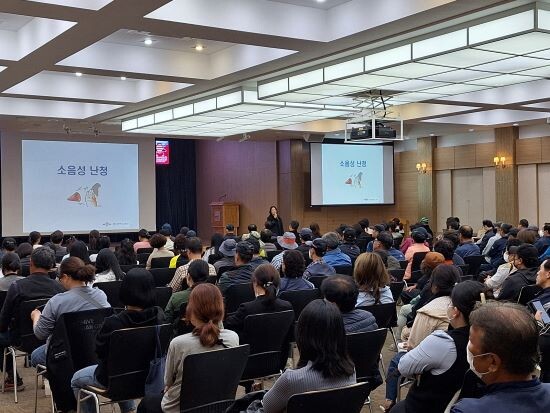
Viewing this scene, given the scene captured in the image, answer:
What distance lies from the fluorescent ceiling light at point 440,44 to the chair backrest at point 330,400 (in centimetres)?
497

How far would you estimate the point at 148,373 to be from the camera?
3.60 meters

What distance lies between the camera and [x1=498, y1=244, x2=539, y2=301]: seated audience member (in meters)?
5.22

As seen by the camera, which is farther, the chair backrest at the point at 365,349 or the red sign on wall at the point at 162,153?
the red sign on wall at the point at 162,153

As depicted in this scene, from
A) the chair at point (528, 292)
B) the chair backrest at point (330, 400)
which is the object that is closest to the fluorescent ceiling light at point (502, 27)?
the chair at point (528, 292)

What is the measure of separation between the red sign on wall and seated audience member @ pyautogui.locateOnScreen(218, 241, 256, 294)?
51.4ft

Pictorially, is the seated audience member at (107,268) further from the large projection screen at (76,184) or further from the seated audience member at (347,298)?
the large projection screen at (76,184)

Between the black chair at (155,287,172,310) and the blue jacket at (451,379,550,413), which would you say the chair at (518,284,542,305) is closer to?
the black chair at (155,287,172,310)

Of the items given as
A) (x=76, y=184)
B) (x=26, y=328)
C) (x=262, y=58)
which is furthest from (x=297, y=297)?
(x=76, y=184)

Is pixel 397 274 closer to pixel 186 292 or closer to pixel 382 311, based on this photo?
pixel 382 311

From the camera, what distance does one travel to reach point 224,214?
18.8m

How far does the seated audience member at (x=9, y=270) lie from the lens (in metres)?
5.49

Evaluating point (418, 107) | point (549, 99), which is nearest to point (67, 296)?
point (549, 99)

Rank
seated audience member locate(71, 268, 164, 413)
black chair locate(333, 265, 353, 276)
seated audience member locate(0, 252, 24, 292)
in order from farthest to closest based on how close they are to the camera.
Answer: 1. black chair locate(333, 265, 353, 276)
2. seated audience member locate(0, 252, 24, 292)
3. seated audience member locate(71, 268, 164, 413)

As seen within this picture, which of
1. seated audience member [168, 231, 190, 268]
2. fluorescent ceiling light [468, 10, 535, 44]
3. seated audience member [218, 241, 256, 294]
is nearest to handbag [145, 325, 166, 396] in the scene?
seated audience member [218, 241, 256, 294]
